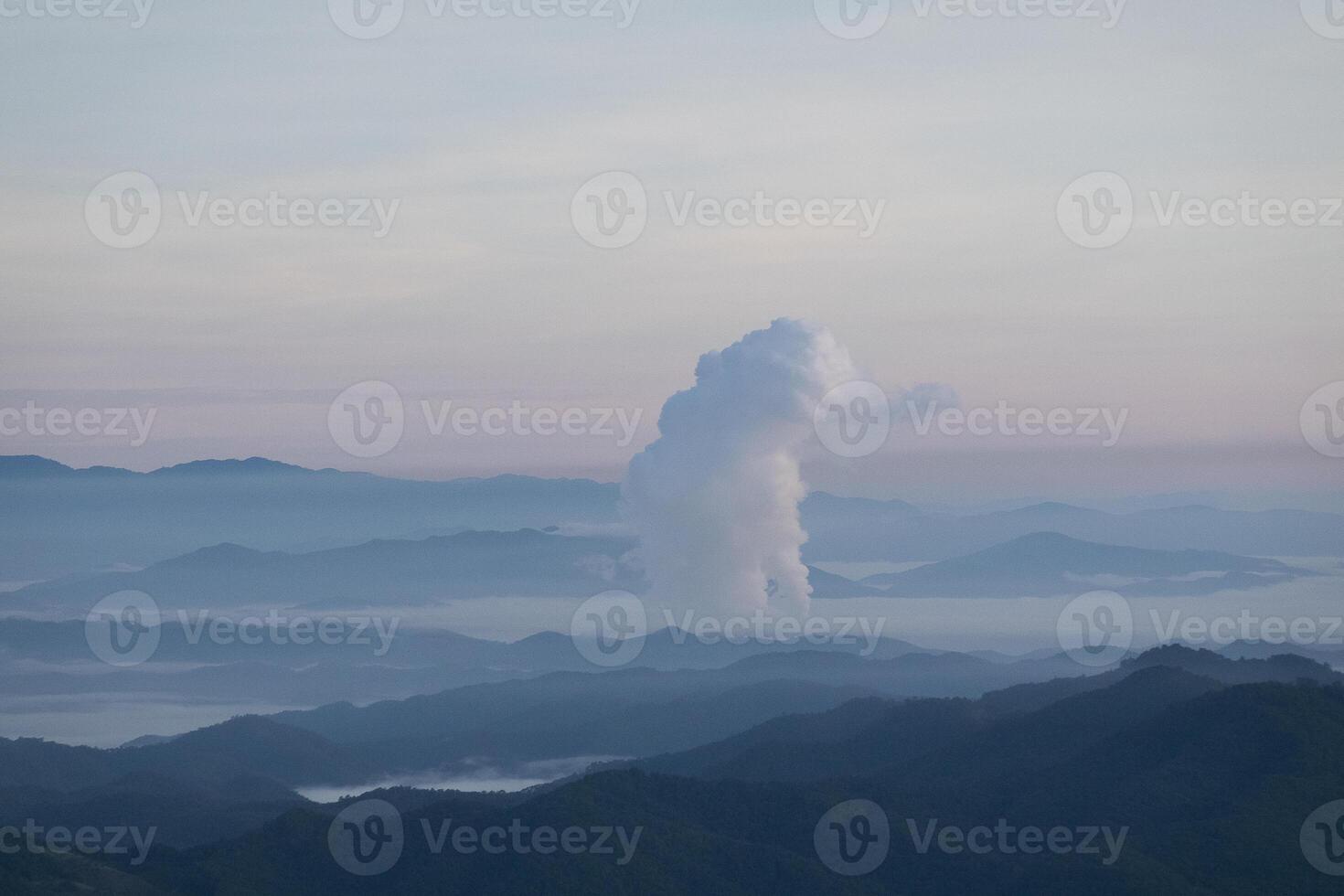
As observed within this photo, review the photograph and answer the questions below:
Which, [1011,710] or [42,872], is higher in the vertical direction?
[1011,710]

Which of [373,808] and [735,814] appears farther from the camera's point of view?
[373,808]

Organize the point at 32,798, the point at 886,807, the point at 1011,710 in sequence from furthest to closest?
the point at 32,798 < the point at 1011,710 < the point at 886,807

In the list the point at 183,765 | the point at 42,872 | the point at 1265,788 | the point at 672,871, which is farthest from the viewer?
the point at 183,765

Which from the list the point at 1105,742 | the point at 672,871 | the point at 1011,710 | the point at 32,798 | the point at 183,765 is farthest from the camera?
the point at 183,765

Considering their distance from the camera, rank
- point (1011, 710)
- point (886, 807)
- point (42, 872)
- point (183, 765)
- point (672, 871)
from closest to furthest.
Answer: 1. point (42, 872)
2. point (672, 871)
3. point (886, 807)
4. point (1011, 710)
5. point (183, 765)

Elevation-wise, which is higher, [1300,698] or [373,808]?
[1300,698]

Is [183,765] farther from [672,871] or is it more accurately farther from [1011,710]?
[672,871]

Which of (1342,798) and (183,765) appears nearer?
(1342,798)

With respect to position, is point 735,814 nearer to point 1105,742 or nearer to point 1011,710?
point 1105,742

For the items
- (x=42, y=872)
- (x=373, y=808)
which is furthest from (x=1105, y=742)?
(x=42, y=872)

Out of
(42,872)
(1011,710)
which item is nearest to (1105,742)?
(1011,710)
